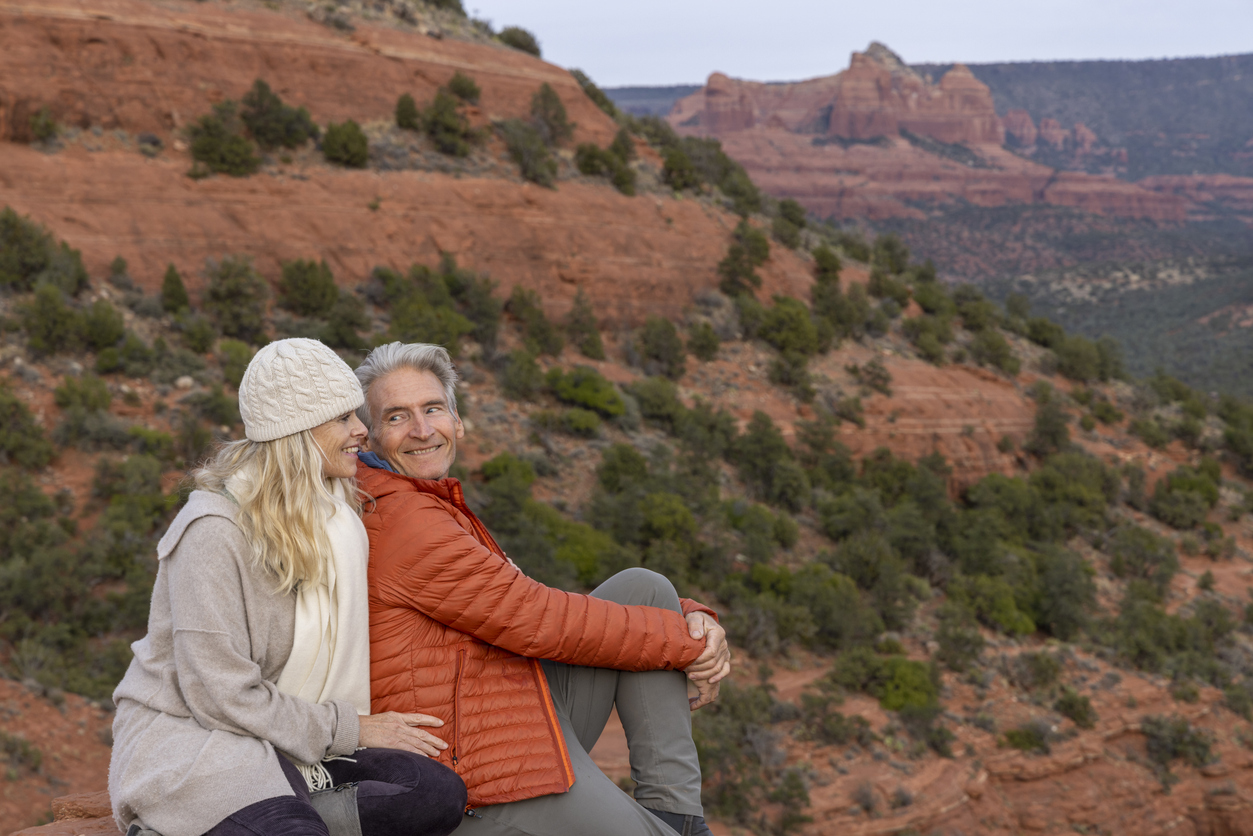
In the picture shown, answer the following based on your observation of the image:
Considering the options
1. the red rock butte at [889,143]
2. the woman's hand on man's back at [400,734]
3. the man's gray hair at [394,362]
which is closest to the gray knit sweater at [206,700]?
the woman's hand on man's back at [400,734]

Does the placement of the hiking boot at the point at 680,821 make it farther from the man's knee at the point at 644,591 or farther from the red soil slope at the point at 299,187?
the red soil slope at the point at 299,187

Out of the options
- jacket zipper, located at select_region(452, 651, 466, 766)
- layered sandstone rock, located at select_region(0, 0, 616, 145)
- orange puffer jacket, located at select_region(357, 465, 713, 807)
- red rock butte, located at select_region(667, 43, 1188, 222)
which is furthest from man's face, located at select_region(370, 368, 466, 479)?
red rock butte, located at select_region(667, 43, 1188, 222)

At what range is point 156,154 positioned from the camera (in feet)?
55.0

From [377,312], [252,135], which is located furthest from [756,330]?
[252,135]

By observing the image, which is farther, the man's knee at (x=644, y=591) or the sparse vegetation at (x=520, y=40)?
the sparse vegetation at (x=520, y=40)

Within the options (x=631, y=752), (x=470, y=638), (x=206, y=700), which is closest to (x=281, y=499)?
(x=206, y=700)

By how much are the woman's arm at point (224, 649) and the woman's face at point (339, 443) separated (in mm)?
357

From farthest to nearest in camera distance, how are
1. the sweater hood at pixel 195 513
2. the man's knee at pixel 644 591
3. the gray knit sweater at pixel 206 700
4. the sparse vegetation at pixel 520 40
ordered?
the sparse vegetation at pixel 520 40, the man's knee at pixel 644 591, the sweater hood at pixel 195 513, the gray knit sweater at pixel 206 700

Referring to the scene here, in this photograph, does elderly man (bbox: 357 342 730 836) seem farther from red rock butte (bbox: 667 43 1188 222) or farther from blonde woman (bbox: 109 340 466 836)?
red rock butte (bbox: 667 43 1188 222)

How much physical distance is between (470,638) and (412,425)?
774 mm

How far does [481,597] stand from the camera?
2502 mm

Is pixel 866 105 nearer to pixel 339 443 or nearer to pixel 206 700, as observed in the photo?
pixel 339 443

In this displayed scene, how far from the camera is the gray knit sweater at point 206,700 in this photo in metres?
2.02

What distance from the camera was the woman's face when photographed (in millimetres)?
2439
